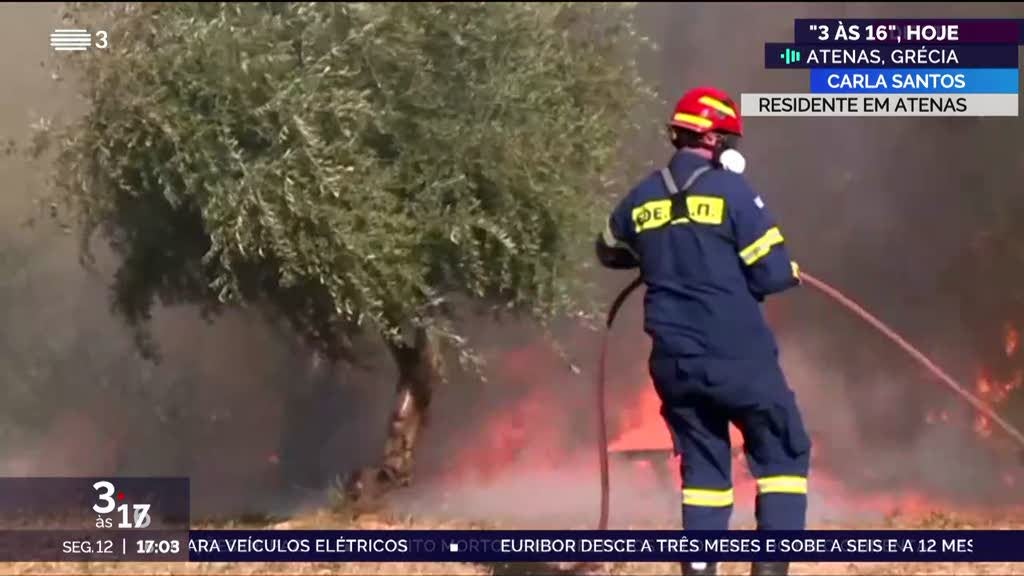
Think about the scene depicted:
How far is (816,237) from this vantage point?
8555 millimetres

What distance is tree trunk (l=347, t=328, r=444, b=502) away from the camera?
26.5 ft

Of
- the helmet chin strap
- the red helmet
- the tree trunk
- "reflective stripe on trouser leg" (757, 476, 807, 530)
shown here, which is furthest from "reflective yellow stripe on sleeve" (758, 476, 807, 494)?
the tree trunk

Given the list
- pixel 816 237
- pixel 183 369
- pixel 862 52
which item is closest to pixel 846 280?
pixel 816 237

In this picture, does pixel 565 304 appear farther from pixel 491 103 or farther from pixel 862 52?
pixel 862 52

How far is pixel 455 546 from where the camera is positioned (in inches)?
230

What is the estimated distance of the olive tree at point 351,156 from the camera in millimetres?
6426

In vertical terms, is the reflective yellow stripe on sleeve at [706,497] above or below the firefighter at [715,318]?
below

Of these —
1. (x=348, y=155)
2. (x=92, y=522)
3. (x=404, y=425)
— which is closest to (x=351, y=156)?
(x=348, y=155)
